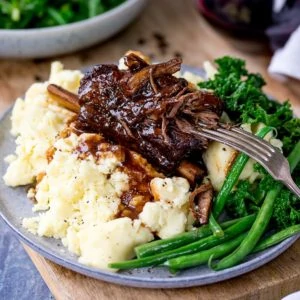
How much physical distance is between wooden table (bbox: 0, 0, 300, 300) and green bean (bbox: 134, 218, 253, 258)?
22 cm

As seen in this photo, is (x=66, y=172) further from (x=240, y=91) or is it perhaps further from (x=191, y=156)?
(x=240, y=91)

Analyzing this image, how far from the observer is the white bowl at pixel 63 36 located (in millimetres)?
5363

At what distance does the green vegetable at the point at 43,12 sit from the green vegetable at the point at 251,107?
192 cm

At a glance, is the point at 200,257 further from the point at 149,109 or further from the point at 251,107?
the point at 251,107

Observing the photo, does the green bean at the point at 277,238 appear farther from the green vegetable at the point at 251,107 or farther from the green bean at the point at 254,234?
the green vegetable at the point at 251,107

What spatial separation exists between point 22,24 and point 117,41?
0.89m

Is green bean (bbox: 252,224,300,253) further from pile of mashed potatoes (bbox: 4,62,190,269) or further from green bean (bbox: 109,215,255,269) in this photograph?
pile of mashed potatoes (bbox: 4,62,190,269)

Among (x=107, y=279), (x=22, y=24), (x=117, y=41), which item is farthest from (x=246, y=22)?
(x=107, y=279)

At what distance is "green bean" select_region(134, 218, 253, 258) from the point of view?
11.3 ft

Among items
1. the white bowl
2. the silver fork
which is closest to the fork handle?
the silver fork

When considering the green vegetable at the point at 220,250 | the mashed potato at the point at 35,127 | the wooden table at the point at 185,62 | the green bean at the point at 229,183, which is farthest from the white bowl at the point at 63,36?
the green vegetable at the point at 220,250

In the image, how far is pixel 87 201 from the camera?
12.0ft

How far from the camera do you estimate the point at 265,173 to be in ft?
12.3

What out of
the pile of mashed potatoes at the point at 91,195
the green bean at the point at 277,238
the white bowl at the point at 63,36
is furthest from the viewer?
the white bowl at the point at 63,36
